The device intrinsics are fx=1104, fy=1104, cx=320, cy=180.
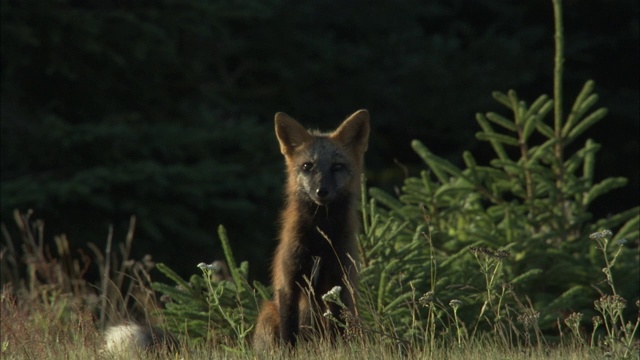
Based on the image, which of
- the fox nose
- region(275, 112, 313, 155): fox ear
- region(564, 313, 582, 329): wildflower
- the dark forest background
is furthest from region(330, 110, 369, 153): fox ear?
the dark forest background

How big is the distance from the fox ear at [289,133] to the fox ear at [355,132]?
0.68 feet

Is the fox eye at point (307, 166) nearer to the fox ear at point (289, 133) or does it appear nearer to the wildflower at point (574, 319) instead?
the fox ear at point (289, 133)

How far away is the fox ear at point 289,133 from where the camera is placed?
308 inches

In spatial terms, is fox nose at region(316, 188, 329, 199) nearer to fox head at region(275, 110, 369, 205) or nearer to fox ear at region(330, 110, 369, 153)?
fox head at region(275, 110, 369, 205)

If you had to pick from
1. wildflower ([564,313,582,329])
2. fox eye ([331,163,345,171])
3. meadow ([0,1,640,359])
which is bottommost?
meadow ([0,1,640,359])

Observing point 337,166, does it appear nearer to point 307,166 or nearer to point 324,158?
point 324,158

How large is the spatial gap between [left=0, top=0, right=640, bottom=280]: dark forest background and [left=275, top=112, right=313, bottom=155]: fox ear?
615 cm

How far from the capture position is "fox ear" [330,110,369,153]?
7.81m

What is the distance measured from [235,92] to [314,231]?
34.4 ft

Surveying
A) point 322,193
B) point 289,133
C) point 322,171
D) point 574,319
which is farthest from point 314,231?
point 574,319

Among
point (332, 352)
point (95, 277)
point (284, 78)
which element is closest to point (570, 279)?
point (332, 352)

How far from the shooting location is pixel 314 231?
24.1ft

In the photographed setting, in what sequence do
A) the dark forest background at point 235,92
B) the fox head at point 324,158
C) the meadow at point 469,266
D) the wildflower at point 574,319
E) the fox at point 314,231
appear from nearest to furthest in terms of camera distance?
1. the wildflower at point 574,319
2. the fox at point 314,231
3. the fox head at point 324,158
4. the meadow at point 469,266
5. the dark forest background at point 235,92

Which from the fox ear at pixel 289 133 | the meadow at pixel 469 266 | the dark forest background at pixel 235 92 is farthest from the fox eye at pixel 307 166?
the dark forest background at pixel 235 92
